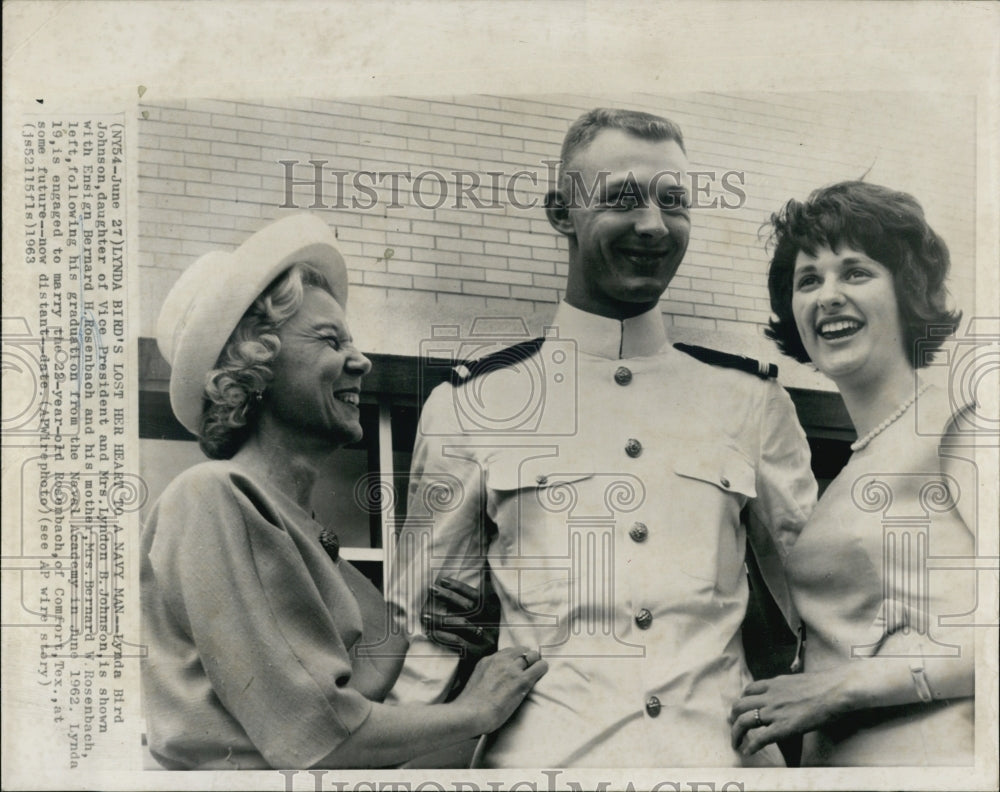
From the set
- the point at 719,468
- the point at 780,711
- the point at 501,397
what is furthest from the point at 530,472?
the point at 780,711

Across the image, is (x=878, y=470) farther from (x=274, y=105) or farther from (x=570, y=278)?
(x=274, y=105)

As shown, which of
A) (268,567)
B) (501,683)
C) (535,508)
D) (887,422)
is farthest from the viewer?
(887,422)

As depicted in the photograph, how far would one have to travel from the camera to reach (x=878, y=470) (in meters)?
5.11

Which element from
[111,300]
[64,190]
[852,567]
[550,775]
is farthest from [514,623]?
[64,190]

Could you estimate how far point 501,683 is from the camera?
16.1 feet

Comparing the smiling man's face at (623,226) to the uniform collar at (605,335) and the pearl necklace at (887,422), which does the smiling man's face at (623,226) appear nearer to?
the uniform collar at (605,335)

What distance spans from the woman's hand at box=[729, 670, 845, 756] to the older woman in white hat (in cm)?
67

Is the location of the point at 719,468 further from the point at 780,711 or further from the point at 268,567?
the point at 268,567

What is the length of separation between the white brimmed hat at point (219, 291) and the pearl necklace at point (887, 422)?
1778 millimetres

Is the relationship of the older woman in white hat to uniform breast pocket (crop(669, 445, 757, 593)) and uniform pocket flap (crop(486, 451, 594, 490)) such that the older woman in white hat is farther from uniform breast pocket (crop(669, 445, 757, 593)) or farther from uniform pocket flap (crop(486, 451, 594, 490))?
uniform breast pocket (crop(669, 445, 757, 593))

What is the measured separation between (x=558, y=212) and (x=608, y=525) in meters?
1.07

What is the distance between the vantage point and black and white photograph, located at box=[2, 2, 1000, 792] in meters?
4.92

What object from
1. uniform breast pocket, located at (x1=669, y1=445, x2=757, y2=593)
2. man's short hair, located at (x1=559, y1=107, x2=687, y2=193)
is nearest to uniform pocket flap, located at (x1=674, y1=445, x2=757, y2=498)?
uniform breast pocket, located at (x1=669, y1=445, x2=757, y2=593)

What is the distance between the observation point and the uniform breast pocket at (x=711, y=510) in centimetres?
496
